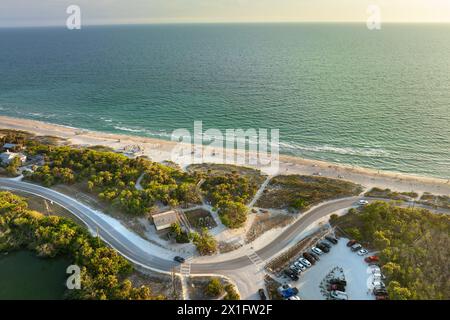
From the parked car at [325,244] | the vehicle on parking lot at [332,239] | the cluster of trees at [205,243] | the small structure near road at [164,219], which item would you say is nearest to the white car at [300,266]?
the parked car at [325,244]

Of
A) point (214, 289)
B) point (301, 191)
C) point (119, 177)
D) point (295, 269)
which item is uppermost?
point (119, 177)

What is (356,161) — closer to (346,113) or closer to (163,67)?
(346,113)

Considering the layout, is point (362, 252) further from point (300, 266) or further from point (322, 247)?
point (300, 266)

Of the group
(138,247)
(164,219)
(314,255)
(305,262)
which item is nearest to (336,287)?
(305,262)

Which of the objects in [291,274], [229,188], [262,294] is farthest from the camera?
[229,188]

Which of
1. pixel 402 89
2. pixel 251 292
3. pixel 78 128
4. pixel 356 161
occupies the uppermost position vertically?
pixel 402 89

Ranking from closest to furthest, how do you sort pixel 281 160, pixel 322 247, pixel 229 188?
pixel 322 247, pixel 229 188, pixel 281 160

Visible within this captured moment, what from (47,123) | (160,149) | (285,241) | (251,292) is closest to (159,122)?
(160,149)
